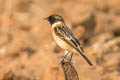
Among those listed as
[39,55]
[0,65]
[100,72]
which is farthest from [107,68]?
[0,65]

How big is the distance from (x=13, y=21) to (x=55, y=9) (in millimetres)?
1862

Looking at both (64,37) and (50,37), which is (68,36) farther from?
(50,37)

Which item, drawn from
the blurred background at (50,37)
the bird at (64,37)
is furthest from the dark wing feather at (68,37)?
the blurred background at (50,37)

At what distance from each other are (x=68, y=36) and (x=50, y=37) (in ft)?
21.0

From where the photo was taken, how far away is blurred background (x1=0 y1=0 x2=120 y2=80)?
50.4 ft

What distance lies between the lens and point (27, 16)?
2027 cm

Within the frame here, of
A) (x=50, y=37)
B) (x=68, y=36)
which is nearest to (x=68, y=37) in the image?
(x=68, y=36)

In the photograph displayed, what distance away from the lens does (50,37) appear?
59.8ft

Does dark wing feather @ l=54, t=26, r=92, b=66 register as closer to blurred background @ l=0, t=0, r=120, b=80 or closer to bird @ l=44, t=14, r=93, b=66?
bird @ l=44, t=14, r=93, b=66

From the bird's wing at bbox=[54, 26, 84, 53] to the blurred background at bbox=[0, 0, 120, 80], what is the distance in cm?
111

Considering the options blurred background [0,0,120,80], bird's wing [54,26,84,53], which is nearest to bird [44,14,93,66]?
bird's wing [54,26,84,53]

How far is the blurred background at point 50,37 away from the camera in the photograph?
50.4 ft

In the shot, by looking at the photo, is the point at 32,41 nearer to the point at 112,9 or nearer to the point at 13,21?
the point at 13,21

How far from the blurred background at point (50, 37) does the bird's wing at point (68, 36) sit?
1108 mm
